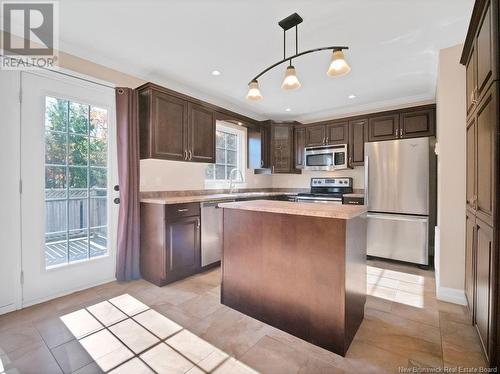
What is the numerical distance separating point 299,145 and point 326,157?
65cm

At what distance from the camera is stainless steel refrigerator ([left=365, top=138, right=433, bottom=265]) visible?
3275mm

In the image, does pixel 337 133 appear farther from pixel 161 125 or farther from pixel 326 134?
pixel 161 125

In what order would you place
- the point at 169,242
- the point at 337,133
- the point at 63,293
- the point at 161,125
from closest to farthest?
the point at 63,293 < the point at 169,242 < the point at 161,125 < the point at 337,133

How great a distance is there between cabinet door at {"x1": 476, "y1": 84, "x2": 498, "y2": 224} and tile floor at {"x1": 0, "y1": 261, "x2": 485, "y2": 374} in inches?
39.3

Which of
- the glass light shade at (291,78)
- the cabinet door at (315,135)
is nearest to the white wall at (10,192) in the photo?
the glass light shade at (291,78)

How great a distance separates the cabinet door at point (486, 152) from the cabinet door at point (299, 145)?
124 inches

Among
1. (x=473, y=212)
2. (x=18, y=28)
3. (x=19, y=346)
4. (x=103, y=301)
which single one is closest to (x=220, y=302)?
(x=103, y=301)

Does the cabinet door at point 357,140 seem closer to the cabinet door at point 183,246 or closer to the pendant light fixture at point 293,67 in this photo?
the pendant light fixture at point 293,67

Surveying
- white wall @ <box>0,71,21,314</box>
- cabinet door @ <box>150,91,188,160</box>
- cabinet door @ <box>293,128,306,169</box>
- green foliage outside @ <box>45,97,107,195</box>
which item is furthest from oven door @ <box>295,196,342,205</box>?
white wall @ <box>0,71,21,314</box>

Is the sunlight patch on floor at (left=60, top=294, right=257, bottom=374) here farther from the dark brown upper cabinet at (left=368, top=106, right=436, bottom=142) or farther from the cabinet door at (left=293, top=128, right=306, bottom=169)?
the dark brown upper cabinet at (left=368, top=106, right=436, bottom=142)

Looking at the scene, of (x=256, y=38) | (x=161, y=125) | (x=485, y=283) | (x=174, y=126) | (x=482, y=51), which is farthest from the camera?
(x=174, y=126)

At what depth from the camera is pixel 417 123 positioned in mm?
3688

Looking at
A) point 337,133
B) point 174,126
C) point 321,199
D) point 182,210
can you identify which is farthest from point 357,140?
point 182,210

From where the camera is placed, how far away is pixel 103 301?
92.4 inches
